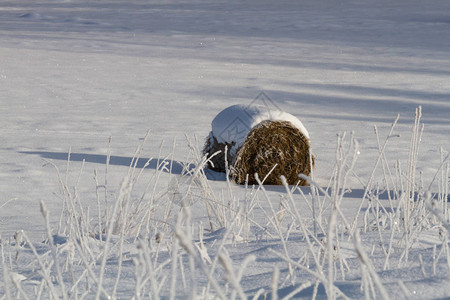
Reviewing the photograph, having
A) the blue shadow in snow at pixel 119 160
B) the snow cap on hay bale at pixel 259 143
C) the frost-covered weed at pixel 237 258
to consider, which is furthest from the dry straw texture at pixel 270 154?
the frost-covered weed at pixel 237 258

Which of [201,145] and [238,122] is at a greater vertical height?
[238,122]

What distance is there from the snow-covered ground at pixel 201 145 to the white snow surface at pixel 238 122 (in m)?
0.36

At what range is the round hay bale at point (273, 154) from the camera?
5.83 meters

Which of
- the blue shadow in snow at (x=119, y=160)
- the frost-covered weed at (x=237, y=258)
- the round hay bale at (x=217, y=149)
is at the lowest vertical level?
the blue shadow in snow at (x=119, y=160)

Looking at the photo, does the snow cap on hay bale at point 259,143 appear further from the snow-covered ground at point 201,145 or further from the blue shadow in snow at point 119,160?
the snow-covered ground at point 201,145

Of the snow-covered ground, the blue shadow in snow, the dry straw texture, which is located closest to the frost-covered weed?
the snow-covered ground

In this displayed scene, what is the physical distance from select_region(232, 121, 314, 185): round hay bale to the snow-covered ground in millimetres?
203

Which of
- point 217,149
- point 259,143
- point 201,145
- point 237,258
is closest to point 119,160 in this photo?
point 217,149

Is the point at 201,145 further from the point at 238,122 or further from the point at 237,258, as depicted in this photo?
the point at 237,258

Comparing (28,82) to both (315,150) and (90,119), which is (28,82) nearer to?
(90,119)

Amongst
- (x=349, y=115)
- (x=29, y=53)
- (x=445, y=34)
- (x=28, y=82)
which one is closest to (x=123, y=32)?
(x=29, y=53)

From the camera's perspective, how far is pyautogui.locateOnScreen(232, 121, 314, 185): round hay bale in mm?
5828

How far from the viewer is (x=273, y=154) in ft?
19.5

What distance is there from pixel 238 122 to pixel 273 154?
1.27 feet
